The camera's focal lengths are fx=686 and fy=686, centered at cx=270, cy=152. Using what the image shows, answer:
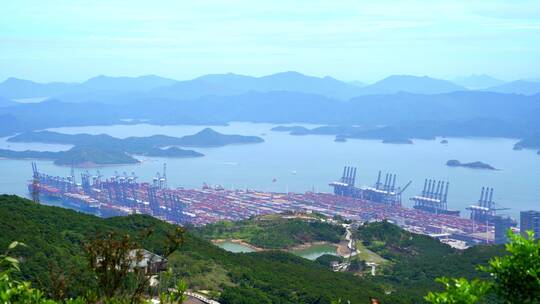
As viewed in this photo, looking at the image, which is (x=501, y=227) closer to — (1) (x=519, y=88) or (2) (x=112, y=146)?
(2) (x=112, y=146)

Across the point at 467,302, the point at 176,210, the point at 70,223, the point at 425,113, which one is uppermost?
the point at 425,113

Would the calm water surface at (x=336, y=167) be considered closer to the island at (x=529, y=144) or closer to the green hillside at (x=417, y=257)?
the island at (x=529, y=144)

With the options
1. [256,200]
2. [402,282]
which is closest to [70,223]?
[402,282]

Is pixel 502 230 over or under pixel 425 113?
under

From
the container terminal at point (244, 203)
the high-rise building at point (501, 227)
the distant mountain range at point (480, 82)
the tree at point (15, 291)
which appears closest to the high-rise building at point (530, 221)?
the high-rise building at point (501, 227)

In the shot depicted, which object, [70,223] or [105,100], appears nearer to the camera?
[70,223]

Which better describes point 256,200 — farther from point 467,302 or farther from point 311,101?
point 311,101

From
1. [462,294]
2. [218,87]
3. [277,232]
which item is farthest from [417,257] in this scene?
[218,87]

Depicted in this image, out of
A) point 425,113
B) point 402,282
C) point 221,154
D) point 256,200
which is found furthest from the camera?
point 425,113
